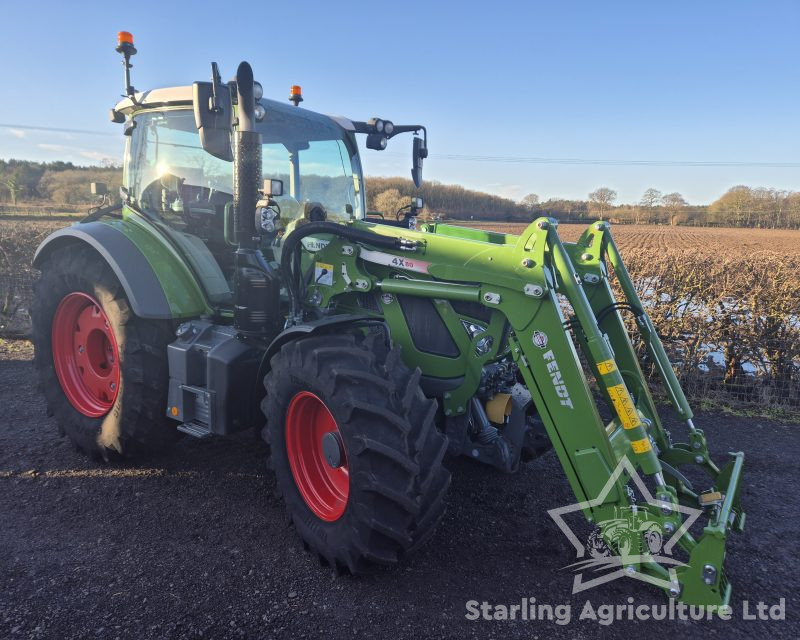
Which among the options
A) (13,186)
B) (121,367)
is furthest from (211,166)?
(13,186)

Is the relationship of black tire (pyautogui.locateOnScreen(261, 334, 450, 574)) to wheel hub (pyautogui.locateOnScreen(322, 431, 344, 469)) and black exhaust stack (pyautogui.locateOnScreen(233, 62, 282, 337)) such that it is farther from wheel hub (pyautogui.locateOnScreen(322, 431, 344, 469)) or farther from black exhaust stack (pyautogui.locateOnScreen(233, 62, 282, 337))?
black exhaust stack (pyautogui.locateOnScreen(233, 62, 282, 337))

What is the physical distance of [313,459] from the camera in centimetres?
315

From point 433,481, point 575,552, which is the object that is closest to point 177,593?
point 433,481

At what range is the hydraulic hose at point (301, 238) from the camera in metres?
3.10

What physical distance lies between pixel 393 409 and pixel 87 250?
2.82 meters

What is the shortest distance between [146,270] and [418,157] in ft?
Result: 7.98

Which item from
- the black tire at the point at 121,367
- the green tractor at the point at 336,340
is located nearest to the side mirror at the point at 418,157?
the green tractor at the point at 336,340

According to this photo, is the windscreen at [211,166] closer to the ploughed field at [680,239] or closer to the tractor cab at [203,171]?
the tractor cab at [203,171]

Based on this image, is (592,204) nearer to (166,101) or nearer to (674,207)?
(674,207)

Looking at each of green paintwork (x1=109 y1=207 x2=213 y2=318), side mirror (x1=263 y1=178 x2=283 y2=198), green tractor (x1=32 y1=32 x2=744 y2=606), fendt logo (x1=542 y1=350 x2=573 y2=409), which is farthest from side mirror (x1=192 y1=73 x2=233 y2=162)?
fendt logo (x1=542 y1=350 x2=573 y2=409)

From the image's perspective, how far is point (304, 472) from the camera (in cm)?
312

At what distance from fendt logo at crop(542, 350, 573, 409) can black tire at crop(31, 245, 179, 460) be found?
8.54 ft

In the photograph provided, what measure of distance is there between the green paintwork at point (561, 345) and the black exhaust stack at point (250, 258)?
31cm

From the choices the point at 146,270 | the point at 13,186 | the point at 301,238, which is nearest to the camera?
the point at 301,238
